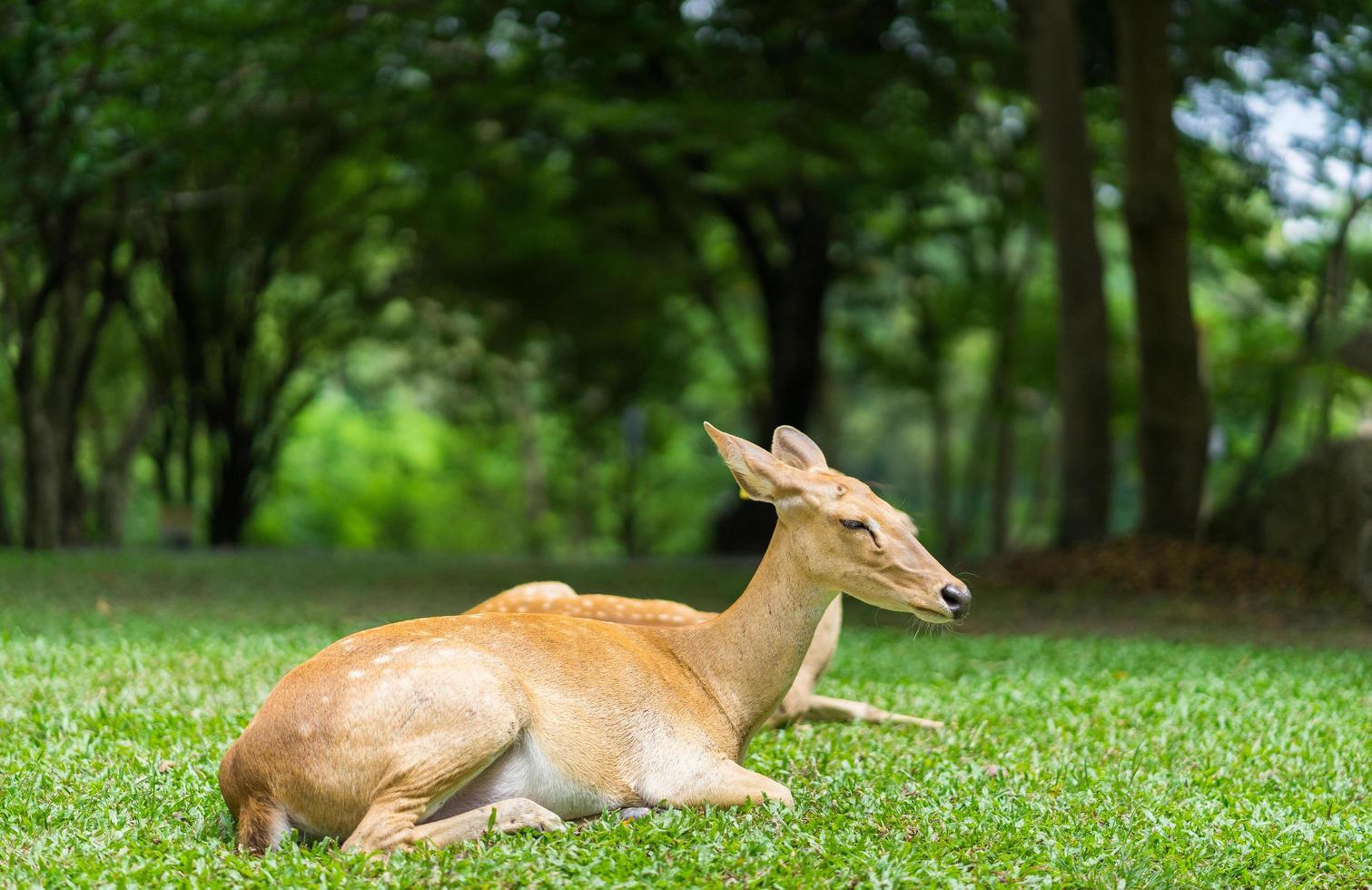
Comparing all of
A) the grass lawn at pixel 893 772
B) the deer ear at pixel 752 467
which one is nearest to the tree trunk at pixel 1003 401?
the grass lawn at pixel 893 772

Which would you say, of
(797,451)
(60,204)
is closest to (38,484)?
(60,204)

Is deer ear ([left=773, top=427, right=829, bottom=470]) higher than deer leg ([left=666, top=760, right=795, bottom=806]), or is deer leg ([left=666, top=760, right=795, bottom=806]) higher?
deer ear ([left=773, top=427, right=829, bottom=470])

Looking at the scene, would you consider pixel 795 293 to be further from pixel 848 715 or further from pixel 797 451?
pixel 797 451

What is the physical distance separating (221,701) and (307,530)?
26643 millimetres

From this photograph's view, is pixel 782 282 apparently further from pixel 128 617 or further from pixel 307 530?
pixel 307 530

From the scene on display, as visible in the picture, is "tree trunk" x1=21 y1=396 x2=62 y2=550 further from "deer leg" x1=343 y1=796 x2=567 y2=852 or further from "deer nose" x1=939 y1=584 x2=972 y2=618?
"deer nose" x1=939 y1=584 x2=972 y2=618

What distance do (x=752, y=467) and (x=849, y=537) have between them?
314 millimetres

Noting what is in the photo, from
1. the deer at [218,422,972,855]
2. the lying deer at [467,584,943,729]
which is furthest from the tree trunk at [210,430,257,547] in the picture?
the deer at [218,422,972,855]

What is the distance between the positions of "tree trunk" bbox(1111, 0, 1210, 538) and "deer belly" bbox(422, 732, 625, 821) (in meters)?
9.15

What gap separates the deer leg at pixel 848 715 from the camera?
5.29 meters

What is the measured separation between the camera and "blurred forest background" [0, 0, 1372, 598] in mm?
11758

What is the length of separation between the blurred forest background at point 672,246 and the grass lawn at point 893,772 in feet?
3.90

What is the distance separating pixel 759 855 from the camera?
3.40 m

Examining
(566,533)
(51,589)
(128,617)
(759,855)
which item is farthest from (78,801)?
(566,533)
